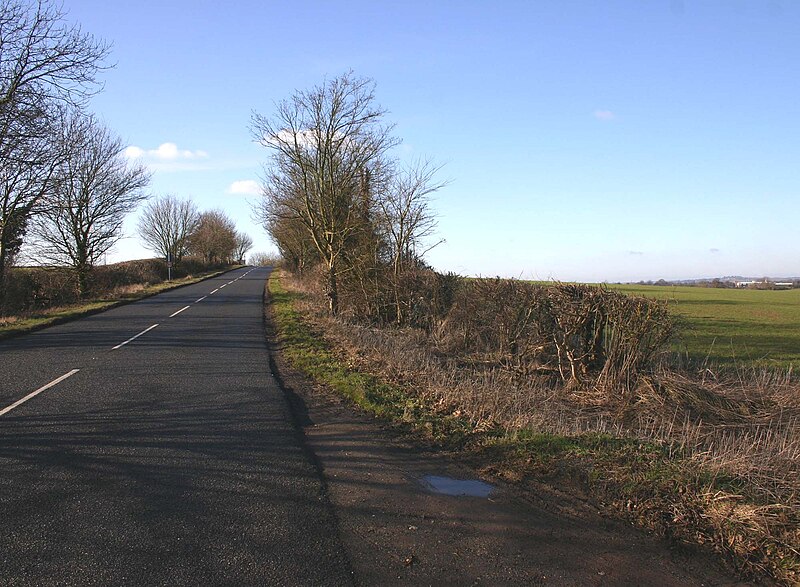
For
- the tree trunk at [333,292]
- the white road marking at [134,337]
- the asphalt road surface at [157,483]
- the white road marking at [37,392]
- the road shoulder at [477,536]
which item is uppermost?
the tree trunk at [333,292]

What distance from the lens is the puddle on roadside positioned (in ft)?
17.6

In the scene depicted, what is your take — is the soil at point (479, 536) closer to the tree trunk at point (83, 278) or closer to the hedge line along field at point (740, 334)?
the hedge line along field at point (740, 334)

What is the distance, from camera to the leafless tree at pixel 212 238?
76.7 m

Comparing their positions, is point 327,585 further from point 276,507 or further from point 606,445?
point 606,445

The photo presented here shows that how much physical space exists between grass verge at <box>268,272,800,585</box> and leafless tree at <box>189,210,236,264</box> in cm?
7119

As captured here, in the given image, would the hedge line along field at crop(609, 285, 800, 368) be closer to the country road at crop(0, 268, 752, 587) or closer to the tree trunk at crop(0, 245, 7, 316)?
the country road at crop(0, 268, 752, 587)

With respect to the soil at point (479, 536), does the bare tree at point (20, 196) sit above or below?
above

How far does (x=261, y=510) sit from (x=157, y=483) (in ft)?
3.91

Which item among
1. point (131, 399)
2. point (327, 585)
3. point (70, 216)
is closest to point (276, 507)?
point (327, 585)

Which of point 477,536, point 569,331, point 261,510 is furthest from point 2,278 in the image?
point 477,536

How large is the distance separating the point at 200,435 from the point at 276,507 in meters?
2.43

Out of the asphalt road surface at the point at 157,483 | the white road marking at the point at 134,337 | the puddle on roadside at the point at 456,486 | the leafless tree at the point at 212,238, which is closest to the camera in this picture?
the asphalt road surface at the point at 157,483

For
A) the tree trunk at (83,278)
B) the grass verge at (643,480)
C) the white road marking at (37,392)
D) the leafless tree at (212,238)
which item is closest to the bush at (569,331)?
the grass verge at (643,480)

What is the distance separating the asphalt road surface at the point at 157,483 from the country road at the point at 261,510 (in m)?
0.02
